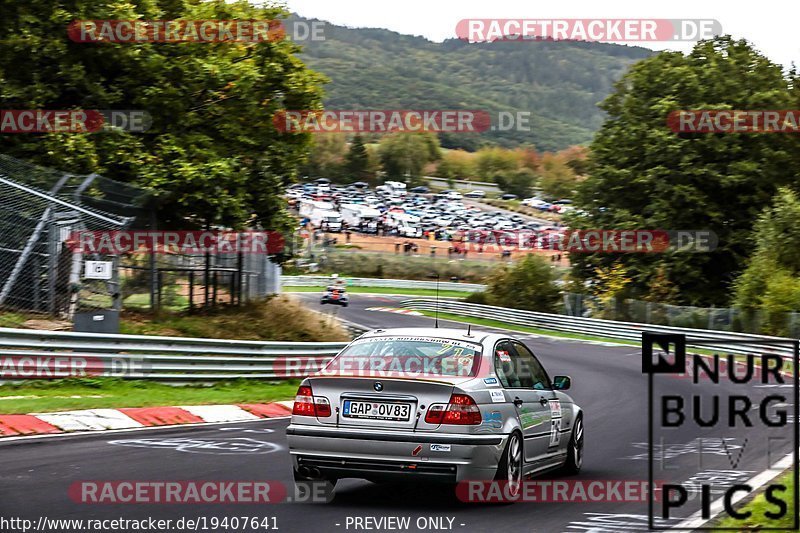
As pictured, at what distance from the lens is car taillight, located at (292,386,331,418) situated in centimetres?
887

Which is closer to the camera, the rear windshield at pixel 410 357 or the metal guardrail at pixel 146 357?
the rear windshield at pixel 410 357

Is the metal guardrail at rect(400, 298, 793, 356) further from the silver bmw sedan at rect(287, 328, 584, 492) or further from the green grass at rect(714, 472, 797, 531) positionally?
the silver bmw sedan at rect(287, 328, 584, 492)

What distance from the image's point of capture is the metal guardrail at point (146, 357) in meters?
16.4

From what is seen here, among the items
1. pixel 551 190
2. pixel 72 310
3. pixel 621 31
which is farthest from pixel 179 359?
pixel 551 190

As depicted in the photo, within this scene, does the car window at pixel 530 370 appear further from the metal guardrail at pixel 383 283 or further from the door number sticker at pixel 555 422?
the metal guardrail at pixel 383 283

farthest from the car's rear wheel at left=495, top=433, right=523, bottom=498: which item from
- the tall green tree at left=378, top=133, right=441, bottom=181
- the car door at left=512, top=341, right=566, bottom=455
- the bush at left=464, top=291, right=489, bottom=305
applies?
the tall green tree at left=378, top=133, right=441, bottom=181

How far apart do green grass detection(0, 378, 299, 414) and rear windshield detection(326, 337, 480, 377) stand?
20.5 feet

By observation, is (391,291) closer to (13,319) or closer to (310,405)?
(13,319)

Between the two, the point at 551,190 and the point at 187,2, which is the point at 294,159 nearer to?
the point at 187,2

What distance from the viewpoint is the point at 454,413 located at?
862 cm

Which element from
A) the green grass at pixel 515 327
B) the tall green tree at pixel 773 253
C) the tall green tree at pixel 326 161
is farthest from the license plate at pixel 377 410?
the tall green tree at pixel 326 161

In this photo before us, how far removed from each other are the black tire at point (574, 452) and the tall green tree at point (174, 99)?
1327 centimetres

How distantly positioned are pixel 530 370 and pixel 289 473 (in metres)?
2.49

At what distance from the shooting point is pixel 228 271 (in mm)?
26375
